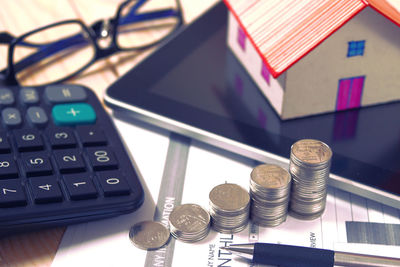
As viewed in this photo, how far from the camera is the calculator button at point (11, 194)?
1.79 ft

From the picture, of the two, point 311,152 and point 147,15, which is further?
point 147,15

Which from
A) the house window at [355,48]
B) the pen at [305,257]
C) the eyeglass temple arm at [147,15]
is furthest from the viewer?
the eyeglass temple arm at [147,15]

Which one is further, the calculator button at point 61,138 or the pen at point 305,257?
the calculator button at point 61,138

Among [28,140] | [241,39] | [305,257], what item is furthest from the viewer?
[241,39]

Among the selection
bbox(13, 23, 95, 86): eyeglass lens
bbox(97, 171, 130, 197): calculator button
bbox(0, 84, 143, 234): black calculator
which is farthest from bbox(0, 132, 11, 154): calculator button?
bbox(13, 23, 95, 86): eyeglass lens

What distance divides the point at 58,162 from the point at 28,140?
0.05 meters

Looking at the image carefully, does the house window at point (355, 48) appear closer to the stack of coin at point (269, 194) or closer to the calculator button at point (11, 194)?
the stack of coin at point (269, 194)

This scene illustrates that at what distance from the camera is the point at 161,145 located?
70cm

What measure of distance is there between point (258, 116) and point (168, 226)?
20 centimetres

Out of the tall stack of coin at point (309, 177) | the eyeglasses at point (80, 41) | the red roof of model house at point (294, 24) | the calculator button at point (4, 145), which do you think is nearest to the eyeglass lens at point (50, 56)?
the eyeglasses at point (80, 41)

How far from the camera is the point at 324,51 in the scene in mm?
622

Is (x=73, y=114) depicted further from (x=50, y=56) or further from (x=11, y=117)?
(x=50, y=56)

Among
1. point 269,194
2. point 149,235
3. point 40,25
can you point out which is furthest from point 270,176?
point 40,25

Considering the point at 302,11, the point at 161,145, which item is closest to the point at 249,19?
the point at 302,11
